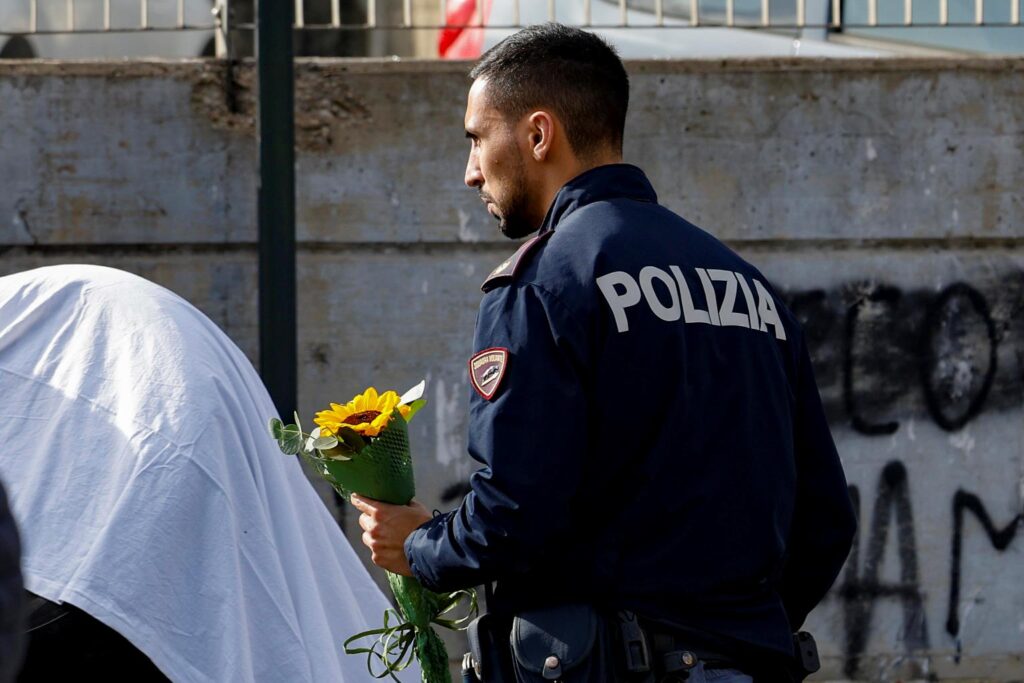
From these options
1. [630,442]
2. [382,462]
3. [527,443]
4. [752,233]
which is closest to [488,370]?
[527,443]

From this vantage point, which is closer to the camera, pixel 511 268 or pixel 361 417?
pixel 511 268

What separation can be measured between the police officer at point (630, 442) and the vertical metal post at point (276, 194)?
2.23 metres

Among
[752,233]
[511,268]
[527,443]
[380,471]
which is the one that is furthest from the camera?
[752,233]

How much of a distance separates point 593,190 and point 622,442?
0.45 meters

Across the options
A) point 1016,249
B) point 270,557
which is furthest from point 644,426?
point 1016,249

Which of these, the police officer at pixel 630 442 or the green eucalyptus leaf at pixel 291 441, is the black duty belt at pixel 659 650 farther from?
the green eucalyptus leaf at pixel 291 441

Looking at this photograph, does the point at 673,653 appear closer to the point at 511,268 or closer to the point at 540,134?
the point at 511,268

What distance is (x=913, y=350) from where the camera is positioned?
546 centimetres

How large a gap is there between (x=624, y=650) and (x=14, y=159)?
13.1ft

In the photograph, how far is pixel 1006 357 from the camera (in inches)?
215

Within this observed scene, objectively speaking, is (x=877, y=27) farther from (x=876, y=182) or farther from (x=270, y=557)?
(x=270, y=557)

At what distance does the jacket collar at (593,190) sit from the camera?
244cm

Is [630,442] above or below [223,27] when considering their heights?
below

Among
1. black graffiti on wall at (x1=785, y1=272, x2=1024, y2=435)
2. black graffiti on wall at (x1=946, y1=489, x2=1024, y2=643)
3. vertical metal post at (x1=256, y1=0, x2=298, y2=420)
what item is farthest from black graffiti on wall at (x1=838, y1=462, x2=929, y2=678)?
vertical metal post at (x1=256, y1=0, x2=298, y2=420)
